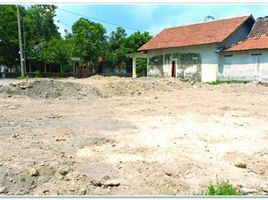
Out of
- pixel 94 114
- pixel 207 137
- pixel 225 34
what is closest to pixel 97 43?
pixel 225 34

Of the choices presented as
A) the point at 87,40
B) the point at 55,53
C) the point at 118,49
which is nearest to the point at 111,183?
the point at 87,40

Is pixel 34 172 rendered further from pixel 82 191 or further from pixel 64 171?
pixel 82 191

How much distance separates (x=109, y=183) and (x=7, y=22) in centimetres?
3275

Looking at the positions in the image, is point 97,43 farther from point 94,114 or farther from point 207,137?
point 207,137

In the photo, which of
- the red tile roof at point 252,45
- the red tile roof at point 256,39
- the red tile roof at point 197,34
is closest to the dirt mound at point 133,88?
the red tile roof at point 252,45

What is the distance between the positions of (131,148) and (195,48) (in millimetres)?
22354

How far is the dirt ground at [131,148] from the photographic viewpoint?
5.01m

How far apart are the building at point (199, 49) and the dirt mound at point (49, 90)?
11.7m

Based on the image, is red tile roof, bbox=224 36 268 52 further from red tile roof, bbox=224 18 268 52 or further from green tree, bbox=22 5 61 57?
green tree, bbox=22 5 61 57

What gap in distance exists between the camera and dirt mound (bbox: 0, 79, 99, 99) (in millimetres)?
17155

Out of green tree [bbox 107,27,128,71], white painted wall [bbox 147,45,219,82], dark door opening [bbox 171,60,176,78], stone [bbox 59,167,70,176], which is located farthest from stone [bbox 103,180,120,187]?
green tree [bbox 107,27,128,71]

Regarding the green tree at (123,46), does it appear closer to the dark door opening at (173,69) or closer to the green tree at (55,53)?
the green tree at (55,53)

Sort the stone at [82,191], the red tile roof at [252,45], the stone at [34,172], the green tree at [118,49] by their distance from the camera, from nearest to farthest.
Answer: the stone at [82,191] → the stone at [34,172] → the red tile roof at [252,45] → the green tree at [118,49]

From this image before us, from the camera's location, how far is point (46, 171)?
17.5ft
